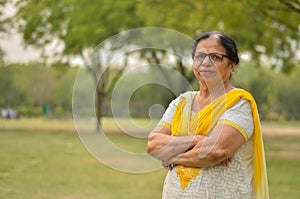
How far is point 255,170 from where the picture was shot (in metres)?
3.05

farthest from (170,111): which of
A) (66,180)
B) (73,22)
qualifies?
(73,22)

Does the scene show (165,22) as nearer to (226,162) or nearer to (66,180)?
(66,180)

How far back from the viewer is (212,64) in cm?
304

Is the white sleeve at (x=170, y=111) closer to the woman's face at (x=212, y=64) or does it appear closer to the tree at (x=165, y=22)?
the woman's face at (x=212, y=64)

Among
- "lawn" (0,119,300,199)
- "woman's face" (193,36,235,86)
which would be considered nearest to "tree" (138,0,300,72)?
"lawn" (0,119,300,199)

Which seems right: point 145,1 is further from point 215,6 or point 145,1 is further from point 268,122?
point 268,122

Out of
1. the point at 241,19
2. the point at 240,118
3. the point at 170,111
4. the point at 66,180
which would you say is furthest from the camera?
the point at 241,19

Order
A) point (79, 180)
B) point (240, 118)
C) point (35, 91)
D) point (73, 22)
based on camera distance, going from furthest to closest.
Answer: point (35, 91)
point (73, 22)
point (79, 180)
point (240, 118)

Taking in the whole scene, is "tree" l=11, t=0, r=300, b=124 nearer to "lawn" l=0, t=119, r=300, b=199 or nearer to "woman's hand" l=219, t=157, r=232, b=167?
"lawn" l=0, t=119, r=300, b=199

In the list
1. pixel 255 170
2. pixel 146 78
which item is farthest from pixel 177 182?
pixel 146 78

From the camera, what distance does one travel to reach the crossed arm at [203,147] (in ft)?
9.68

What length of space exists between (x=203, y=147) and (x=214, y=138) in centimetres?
7

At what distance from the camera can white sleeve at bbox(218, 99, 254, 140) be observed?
2.96 m

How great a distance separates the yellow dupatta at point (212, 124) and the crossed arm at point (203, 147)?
0.03m
